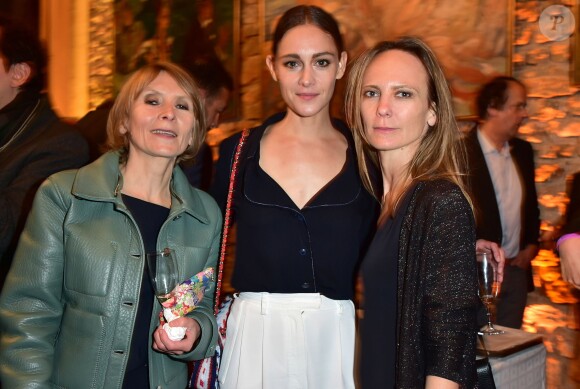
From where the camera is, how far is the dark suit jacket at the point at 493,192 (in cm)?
451

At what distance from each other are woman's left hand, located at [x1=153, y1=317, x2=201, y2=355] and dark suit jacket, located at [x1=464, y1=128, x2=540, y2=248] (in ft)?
9.49

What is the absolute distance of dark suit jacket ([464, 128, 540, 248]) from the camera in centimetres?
451

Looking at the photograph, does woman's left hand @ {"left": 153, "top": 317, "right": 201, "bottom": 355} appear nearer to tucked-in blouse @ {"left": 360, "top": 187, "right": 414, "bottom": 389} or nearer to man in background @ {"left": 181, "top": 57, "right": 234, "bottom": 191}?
tucked-in blouse @ {"left": 360, "top": 187, "right": 414, "bottom": 389}

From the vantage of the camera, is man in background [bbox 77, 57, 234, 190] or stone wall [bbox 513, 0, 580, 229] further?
stone wall [bbox 513, 0, 580, 229]

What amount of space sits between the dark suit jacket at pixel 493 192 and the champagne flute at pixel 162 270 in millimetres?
3029

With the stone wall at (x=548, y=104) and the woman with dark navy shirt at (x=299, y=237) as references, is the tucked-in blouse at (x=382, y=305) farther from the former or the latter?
the stone wall at (x=548, y=104)

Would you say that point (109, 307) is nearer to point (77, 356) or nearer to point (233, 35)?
point (77, 356)

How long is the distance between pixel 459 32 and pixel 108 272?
12.8ft

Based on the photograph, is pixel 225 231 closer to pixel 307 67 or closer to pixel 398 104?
pixel 307 67

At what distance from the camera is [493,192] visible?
179 inches

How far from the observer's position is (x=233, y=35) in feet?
21.7

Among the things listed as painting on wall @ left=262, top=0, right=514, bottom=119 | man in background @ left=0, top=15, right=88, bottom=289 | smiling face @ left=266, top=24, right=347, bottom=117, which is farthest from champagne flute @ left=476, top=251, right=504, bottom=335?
painting on wall @ left=262, top=0, right=514, bottom=119

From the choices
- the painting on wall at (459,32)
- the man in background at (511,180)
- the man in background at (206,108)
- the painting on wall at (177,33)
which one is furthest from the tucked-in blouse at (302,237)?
the painting on wall at (177,33)

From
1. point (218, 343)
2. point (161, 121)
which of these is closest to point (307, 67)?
point (161, 121)
